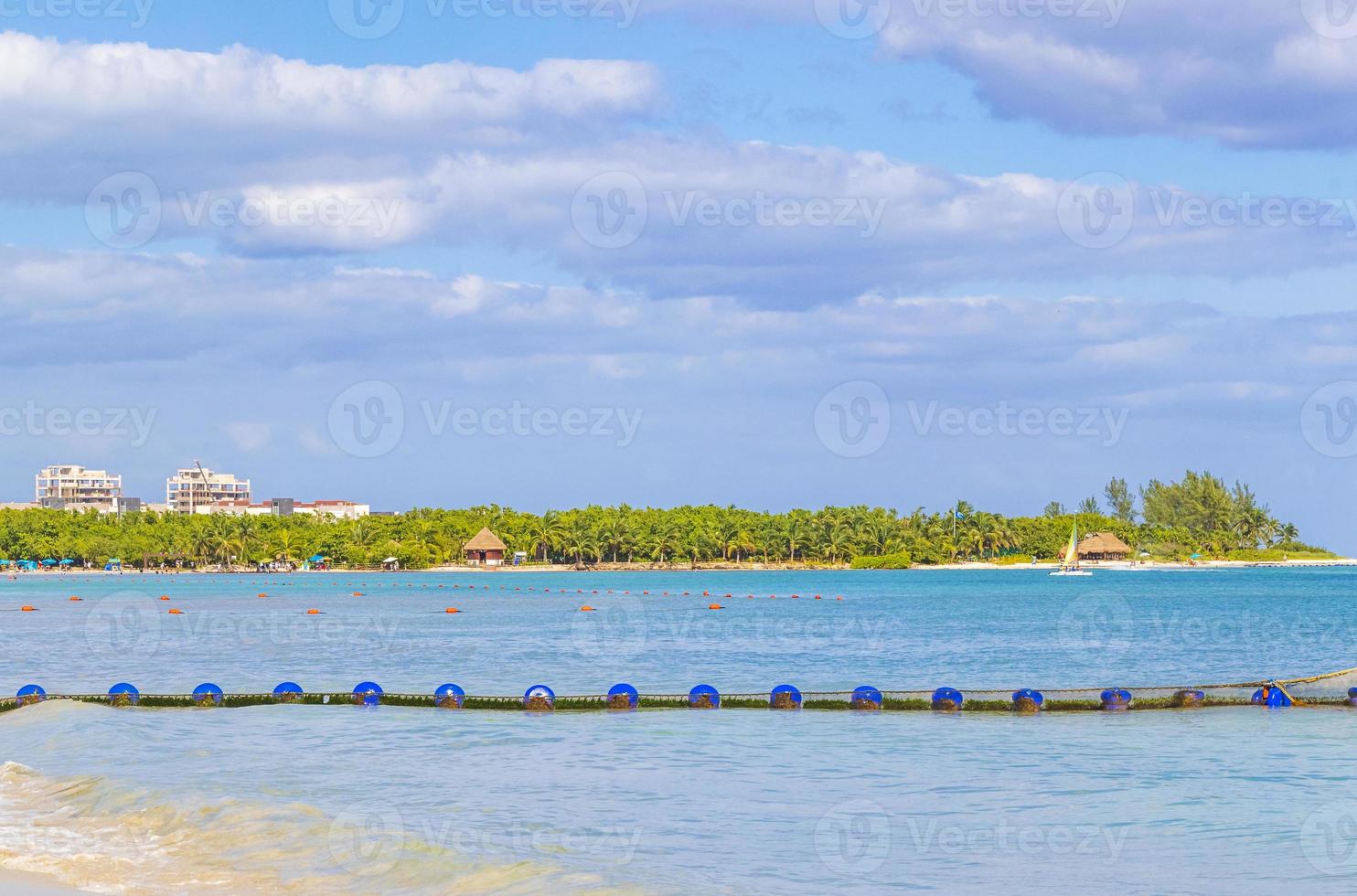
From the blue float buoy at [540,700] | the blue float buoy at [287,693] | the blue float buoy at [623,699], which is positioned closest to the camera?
the blue float buoy at [540,700]

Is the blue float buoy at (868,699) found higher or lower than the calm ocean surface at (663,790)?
higher

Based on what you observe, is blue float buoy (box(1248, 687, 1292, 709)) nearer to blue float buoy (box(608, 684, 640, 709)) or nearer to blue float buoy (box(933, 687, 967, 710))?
blue float buoy (box(933, 687, 967, 710))

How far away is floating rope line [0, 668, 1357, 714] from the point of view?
1238 inches

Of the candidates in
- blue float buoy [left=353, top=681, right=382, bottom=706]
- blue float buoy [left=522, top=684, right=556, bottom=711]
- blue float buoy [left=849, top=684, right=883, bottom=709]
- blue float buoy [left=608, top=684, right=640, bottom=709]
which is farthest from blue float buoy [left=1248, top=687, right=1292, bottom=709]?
blue float buoy [left=353, top=681, right=382, bottom=706]

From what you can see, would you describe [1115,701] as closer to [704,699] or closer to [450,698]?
[704,699]

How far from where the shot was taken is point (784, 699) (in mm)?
31781

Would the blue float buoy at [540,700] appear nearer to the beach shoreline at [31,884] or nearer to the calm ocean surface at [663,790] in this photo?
the calm ocean surface at [663,790]

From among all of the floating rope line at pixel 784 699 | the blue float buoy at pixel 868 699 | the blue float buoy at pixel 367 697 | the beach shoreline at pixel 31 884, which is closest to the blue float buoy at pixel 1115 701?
the floating rope line at pixel 784 699

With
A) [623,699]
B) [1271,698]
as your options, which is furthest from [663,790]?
[1271,698]

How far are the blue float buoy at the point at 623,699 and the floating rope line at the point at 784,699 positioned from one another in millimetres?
21

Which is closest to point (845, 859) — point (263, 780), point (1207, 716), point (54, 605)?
point (263, 780)

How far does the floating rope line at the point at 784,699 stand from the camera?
103 feet

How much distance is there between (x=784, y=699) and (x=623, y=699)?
3.74 meters

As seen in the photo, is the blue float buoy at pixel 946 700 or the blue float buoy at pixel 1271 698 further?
the blue float buoy at pixel 1271 698
